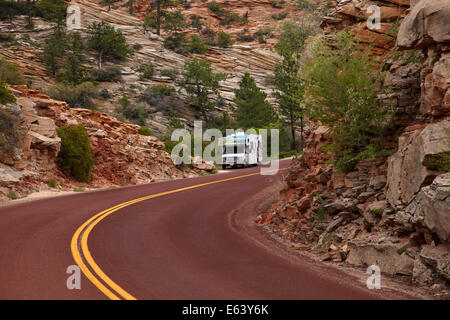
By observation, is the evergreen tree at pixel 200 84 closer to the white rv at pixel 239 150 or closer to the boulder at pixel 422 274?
the white rv at pixel 239 150

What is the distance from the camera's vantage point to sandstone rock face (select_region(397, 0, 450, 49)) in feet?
28.5

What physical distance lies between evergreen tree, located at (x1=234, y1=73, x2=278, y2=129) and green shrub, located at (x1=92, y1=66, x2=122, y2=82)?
15.1m

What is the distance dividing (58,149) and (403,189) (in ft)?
60.6

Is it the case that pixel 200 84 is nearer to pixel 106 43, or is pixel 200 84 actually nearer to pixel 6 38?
pixel 106 43

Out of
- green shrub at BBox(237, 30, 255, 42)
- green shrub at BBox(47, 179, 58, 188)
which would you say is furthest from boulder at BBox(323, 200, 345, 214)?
green shrub at BBox(237, 30, 255, 42)

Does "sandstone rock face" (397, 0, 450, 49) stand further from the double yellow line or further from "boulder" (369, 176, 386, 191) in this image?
the double yellow line

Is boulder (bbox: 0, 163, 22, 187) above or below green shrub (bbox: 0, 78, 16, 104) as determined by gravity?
below

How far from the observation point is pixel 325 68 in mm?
11305

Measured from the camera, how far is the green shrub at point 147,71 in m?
55.5

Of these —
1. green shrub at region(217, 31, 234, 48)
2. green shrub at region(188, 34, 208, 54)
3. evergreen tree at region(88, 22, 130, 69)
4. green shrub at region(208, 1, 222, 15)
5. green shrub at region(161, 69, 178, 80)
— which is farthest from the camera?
green shrub at region(208, 1, 222, 15)

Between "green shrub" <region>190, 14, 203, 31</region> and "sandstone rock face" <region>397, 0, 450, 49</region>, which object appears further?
"green shrub" <region>190, 14, 203, 31</region>

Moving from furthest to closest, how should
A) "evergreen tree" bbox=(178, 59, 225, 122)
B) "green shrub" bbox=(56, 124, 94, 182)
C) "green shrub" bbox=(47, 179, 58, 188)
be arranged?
"evergreen tree" bbox=(178, 59, 225, 122)
"green shrub" bbox=(56, 124, 94, 182)
"green shrub" bbox=(47, 179, 58, 188)
